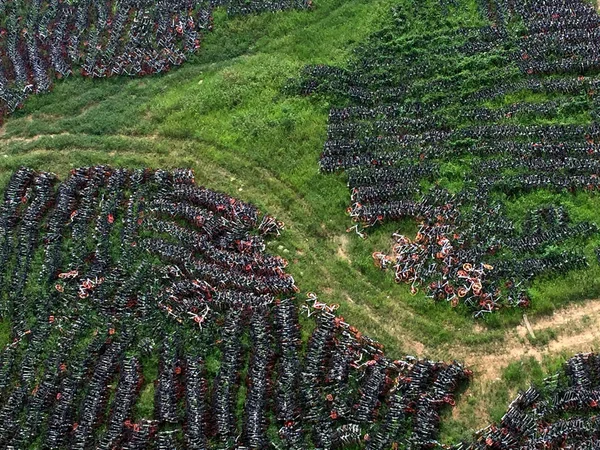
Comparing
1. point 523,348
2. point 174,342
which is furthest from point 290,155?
point 523,348

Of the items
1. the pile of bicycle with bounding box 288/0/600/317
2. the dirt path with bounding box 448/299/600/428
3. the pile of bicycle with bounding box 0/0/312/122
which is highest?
the pile of bicycle with bounding box 0/0/312/122

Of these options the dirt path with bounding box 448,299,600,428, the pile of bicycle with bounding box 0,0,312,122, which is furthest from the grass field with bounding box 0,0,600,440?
the pile of bicycle with bounding box 0,0,312,122

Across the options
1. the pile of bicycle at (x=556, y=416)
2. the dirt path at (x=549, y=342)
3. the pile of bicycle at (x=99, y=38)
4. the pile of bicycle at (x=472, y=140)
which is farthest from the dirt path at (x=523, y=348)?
the pile of bicycle at (x=99, y=38)

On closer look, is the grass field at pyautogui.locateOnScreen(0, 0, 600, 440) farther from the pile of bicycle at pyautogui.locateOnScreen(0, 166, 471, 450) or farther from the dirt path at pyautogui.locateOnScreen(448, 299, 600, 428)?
the pile of bicycle at pyautogui.locateOnScreen(0, 166, 471, 450)

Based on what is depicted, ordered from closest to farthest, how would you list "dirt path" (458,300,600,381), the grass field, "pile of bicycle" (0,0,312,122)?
1. "dirt path" (458,300,600,381)
2. the grass field
3. "pile of bicycle" (0,0,312,122)

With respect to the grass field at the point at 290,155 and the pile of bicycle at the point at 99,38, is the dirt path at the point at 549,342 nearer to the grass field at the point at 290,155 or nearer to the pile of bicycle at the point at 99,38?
the grass field at the point at 290,155

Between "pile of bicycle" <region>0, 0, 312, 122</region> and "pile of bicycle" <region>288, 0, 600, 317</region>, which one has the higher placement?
"pile of bicycle" <region>0, 0, 312, 122</region>

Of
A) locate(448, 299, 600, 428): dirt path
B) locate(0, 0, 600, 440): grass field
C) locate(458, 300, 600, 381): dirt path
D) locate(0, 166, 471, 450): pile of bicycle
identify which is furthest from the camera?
locate(0, 0, 600, 440): grass field

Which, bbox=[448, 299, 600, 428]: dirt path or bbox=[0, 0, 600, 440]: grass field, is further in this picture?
bbox=[0, 0, 600, 440]: grass field
